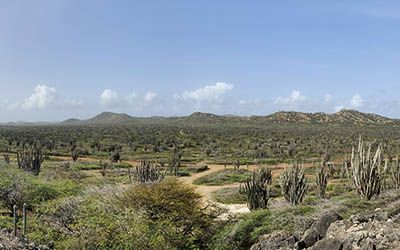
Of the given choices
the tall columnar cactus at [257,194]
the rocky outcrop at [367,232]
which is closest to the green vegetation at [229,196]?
the tall columnar cactus at [257,194]

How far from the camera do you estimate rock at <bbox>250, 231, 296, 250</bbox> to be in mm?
13648

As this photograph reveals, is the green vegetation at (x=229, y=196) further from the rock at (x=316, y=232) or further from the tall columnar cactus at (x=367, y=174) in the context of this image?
the rock at (x=316, y=232)

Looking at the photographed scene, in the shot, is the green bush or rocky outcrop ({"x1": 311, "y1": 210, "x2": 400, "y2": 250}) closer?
rocky outcrop ({"x1": 311, "y1": 210, "x2": 400, "y2": 250})

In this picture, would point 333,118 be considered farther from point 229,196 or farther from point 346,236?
point 346,236

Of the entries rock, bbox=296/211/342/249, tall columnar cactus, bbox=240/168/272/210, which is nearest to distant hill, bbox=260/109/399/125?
tall columnar cactus, bbox=240/168/272/210

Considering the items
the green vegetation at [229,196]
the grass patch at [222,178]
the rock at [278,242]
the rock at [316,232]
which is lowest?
the green vegetation at [229,196]

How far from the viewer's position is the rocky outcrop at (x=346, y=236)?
427 inches

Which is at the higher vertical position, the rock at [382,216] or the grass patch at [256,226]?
the rock at [382,216]

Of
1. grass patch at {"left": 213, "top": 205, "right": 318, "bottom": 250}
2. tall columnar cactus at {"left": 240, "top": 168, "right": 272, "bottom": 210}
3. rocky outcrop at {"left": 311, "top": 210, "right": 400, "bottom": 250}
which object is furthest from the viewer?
tall columnar cactus at {"left": 240, "top": 168, "right": 272, "bottom": 210}

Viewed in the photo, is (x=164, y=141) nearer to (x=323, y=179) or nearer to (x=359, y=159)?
(x=323, y=179)

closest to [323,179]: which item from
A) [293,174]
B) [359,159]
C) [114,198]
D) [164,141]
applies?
[293,174]

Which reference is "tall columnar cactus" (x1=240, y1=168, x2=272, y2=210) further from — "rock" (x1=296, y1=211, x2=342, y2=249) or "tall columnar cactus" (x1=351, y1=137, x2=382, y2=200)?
"rock" (x1=296, y1=211, x2=342, y2=249)

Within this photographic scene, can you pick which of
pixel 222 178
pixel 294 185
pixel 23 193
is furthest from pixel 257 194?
pixel 222 178

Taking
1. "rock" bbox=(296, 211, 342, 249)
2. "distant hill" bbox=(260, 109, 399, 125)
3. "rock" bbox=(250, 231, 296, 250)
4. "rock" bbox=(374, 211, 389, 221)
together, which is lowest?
"rock" bbox=(250, 231, 296, 250)
